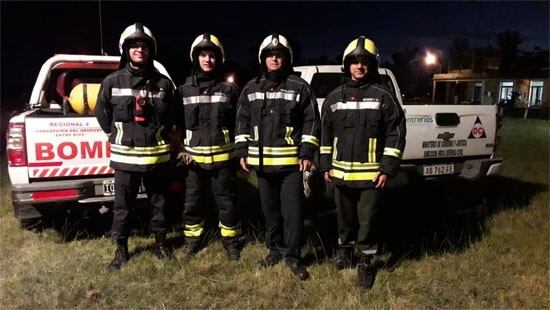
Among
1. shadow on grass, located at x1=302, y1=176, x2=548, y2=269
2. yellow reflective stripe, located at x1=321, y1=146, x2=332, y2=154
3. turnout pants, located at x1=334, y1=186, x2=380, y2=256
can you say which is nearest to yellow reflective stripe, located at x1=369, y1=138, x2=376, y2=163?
turnout pants, located at x1=334, y1=186, x2=380, y2=256

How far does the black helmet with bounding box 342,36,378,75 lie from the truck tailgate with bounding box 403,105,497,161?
158 centimetres

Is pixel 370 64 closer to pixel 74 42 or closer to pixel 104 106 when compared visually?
pixel 104 106

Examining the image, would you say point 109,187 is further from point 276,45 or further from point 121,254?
point 276,45

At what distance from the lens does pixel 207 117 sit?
4.00m

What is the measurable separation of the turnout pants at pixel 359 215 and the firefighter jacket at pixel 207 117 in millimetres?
1053

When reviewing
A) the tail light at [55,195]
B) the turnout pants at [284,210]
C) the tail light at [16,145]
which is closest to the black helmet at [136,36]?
the tail light at [16,145]

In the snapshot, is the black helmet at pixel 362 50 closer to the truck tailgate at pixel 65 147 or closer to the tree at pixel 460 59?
the truck tailgate at pixel 65 147

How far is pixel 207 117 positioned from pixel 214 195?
28.0 inches

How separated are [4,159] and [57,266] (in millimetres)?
6670

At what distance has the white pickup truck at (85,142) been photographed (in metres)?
4.01

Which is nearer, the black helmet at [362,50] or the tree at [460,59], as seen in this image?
the black helmet at [362,50]

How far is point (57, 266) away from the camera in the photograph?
397 cm

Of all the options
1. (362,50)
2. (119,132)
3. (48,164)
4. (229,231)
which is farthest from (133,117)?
(362,50)

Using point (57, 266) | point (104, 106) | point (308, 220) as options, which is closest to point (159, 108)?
point (104, 106)
